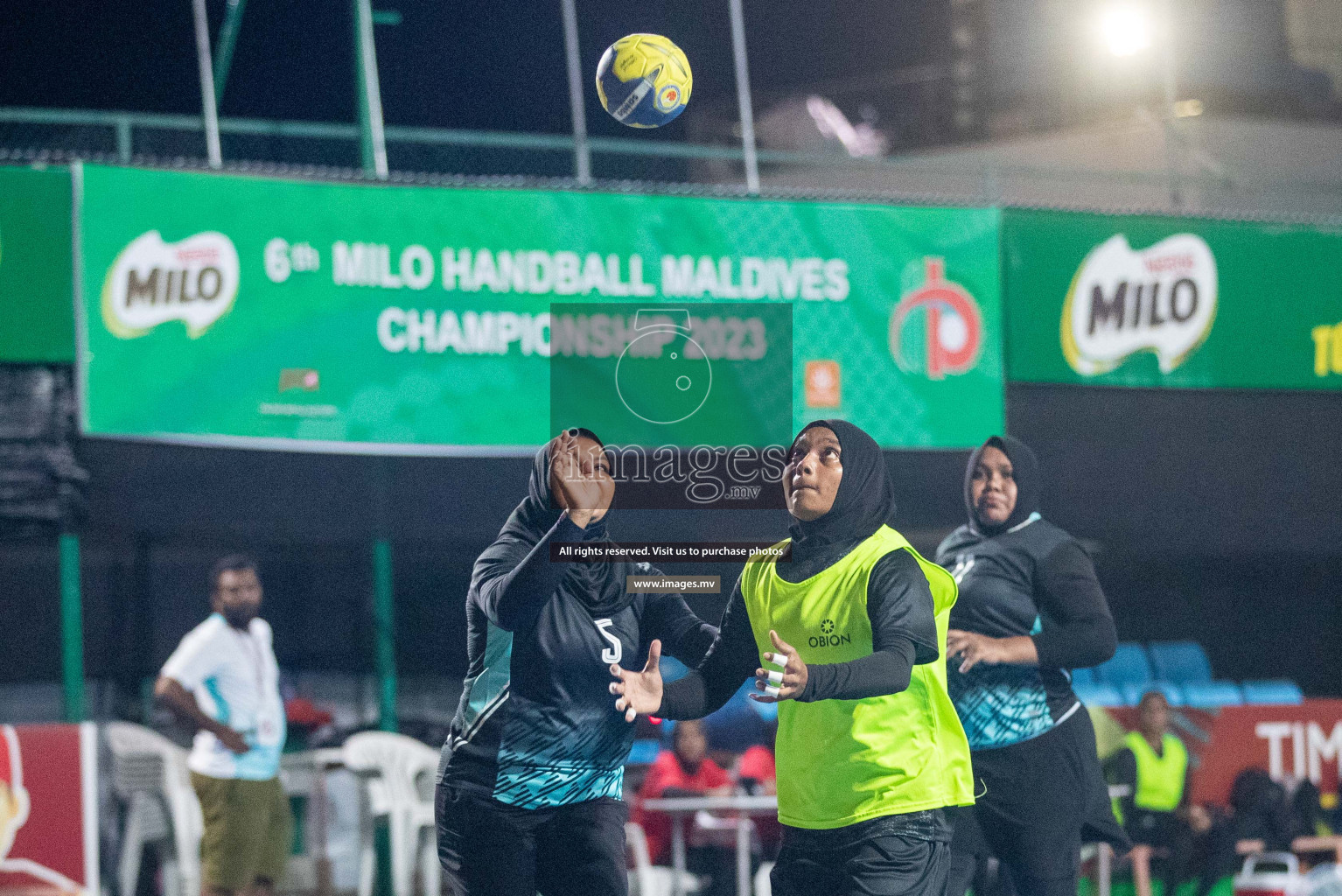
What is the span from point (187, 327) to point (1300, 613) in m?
6.80

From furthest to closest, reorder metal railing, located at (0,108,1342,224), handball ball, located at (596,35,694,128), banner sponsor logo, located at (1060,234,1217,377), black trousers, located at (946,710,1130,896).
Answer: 1. banner sponsor logo, located at (1060,234,1217,377)
2. metal railing, located at (0,108,1342,224)
3. handball ball, located at (596,35,694,128)
4. black trousers, located at (946,710,1130,896)

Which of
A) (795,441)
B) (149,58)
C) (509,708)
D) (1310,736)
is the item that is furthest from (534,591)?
(149,58)

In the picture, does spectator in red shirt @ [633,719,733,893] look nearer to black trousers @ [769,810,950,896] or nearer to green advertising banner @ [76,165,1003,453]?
green advertising banner @ [76,165,1003,453]

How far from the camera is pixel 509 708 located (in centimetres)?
446

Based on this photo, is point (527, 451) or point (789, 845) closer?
point (789, 845)

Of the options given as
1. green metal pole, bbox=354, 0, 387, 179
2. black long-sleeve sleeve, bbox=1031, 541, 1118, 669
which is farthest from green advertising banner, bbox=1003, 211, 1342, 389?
green metal pole, bbox=354, 0, 387, 179

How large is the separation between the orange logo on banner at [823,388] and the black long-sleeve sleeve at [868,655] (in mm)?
3806

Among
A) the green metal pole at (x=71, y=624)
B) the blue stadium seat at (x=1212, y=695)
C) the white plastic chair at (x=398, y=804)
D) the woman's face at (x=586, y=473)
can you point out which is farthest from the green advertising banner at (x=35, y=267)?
the blue stadium seat at (x=1212, y=695)

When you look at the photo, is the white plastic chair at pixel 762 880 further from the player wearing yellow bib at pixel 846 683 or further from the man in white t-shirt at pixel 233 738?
the player wearing yellow bib at pixel 846 683

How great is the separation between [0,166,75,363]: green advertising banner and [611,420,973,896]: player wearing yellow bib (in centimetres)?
450

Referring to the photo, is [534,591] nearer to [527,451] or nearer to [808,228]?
[527,451]

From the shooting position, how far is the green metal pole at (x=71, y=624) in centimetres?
750

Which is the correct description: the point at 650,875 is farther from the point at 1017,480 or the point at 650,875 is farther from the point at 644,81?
the point at 644,81

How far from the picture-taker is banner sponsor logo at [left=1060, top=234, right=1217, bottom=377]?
899 cm
